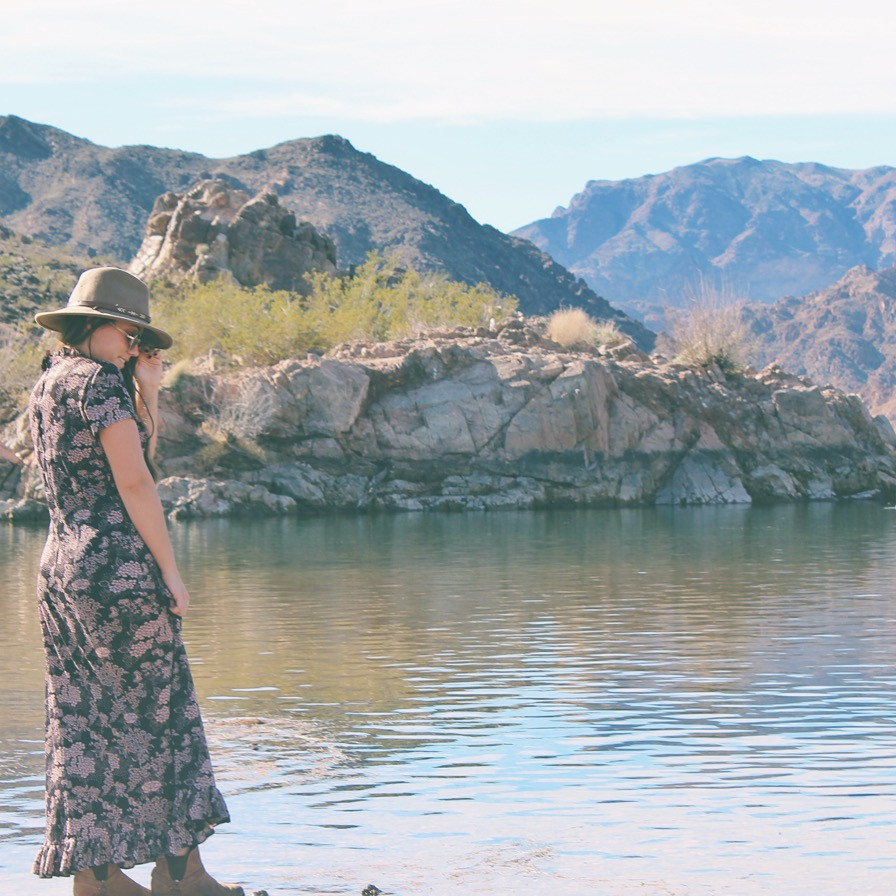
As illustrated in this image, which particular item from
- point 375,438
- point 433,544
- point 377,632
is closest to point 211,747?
point 377,632

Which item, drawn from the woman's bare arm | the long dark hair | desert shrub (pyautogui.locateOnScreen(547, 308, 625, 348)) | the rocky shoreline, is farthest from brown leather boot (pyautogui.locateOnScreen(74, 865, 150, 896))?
desert shrub (pyautogui.locateOnScreen(547, 308, 625, 348))

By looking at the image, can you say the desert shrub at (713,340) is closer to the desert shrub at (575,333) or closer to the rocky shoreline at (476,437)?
the desert shrub at (575,333)

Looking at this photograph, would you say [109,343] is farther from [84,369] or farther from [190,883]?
[190,883]

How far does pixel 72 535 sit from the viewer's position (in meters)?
5.70

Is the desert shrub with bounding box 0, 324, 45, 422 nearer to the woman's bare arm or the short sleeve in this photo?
the short sleeve

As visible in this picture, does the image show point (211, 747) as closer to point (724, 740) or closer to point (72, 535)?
point (724, 740)

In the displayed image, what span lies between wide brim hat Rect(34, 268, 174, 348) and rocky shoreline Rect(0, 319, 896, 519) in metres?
36.2

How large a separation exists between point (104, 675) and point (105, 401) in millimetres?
1001

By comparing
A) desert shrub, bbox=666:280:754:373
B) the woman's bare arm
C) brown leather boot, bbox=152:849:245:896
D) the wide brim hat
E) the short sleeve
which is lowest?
brown leather boot, bbox=152:849:245:896

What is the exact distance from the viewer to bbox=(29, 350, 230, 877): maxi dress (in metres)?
5.61

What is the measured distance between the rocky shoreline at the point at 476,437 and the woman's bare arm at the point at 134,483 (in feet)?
120

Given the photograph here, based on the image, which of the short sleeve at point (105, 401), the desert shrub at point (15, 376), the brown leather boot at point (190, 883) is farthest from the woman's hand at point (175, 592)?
the desert shrub at point (15, 376)

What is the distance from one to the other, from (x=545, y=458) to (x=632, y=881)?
1646 inches

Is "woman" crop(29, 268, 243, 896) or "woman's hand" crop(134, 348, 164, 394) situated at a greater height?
"woman's hand" crop(134, 348, 164, 394)
